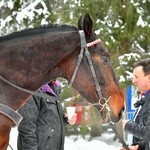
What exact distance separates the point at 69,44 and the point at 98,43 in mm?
217

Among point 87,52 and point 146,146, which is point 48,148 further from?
point 87,52

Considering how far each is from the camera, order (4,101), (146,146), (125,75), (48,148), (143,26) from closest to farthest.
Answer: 1. (4,101)
2. (146,146)
3. (48,148)
4. (143,26)
5. (125,75)

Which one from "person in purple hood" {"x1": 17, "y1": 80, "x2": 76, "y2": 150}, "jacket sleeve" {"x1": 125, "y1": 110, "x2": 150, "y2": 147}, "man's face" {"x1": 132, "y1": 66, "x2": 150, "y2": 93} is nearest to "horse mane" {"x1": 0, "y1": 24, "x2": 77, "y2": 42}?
"person in purple hood" {"x1": 17, "y1": 80, "x2": 76, "y2": 150}

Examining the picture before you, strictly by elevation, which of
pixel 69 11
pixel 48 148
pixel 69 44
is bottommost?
pixel 48 148

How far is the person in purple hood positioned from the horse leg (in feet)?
2.26

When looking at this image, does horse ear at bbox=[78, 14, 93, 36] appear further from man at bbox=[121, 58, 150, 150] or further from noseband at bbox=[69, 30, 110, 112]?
man at bbox=[121, 58, 150, 150]

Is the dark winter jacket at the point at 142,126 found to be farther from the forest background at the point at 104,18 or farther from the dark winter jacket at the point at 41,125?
the forest background at the point at 104,18

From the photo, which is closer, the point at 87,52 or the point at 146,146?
the point at 87,52

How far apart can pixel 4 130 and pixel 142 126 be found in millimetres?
1189

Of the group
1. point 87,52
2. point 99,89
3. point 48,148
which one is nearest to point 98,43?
point 87,52

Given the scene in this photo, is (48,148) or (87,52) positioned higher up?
(87,52)

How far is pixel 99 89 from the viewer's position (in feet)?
Answer: 10.4

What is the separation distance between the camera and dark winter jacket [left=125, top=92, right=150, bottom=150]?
140 inches

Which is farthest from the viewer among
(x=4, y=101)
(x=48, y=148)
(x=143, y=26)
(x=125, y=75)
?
(x=125, y=75)
